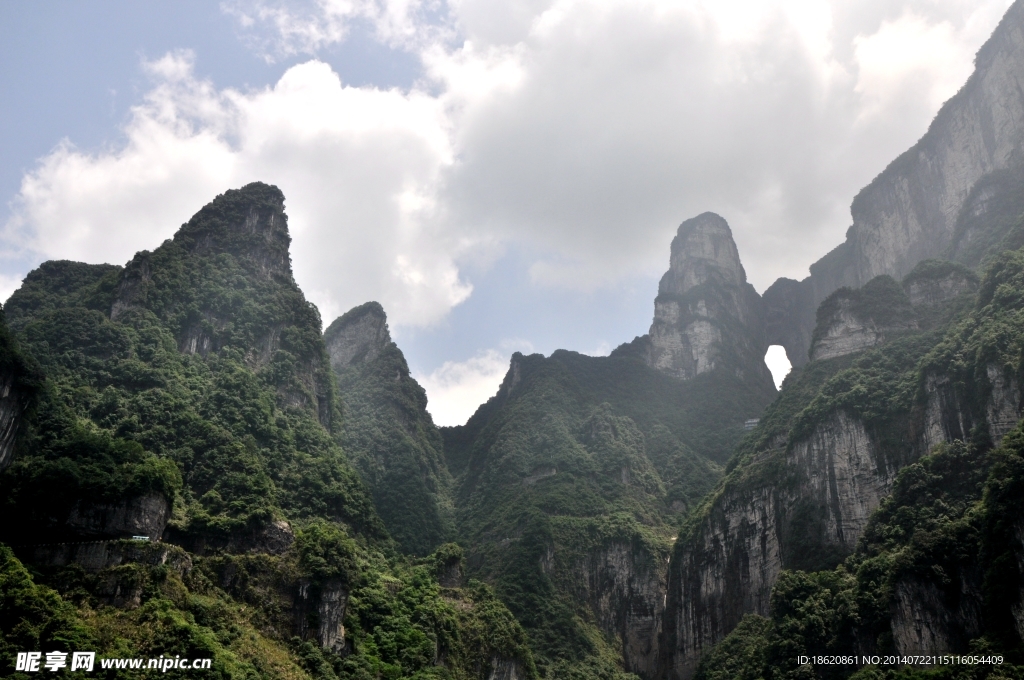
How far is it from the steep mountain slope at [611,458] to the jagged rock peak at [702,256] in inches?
10.3

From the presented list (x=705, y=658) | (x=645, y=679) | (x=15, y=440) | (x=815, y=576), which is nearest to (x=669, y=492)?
(x=645, y=679)

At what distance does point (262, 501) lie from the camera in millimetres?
65312

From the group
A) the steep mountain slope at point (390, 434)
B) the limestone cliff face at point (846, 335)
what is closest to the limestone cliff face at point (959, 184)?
the limestone cliff face at point (846, 335)

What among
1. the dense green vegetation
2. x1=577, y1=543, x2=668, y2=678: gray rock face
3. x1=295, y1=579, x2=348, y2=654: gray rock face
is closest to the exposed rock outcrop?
A: the dense green vegetation

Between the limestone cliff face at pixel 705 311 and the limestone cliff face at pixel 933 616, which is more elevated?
the limestone cliff face at pixel 705 311

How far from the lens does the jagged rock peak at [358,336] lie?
13288 cm

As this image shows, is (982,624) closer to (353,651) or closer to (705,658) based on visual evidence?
(705,658)

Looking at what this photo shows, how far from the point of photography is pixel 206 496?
64500mm

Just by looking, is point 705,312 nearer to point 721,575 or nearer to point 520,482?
point 520,482

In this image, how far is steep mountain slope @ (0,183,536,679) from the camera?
48844 millimetres

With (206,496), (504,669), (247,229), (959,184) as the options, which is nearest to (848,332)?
(959,184)

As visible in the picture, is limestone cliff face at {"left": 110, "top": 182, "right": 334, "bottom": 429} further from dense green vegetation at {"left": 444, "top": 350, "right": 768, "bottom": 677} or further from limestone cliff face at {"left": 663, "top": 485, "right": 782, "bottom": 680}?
limestone cliff face at {"left": 663, "top": 485, "right": 782, "bottom": 680}

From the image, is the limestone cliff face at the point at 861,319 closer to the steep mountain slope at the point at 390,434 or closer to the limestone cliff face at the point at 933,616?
the limestone cliff face at the point at 933,616

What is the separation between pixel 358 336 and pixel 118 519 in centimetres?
8187
